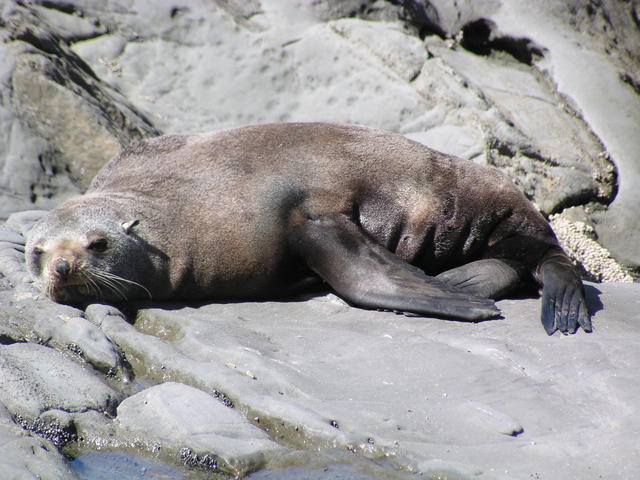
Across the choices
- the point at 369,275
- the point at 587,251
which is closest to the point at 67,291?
the point at 369,275

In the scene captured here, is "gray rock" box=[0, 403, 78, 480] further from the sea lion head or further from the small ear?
the small ear

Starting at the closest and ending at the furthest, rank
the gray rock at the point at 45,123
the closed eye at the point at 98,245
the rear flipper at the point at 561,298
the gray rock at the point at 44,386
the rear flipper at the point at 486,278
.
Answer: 1. the gray rock at the point at 44,386
2. the rear flipper at the point at 561,298
3. the closed eye at the point at 98,245
4. the rear flipper at the point at 486,278
5. the gray rock at the point at 45,123

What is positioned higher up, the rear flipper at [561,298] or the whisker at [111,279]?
the rear flipper at [561,298]

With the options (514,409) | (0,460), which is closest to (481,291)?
(514,409)

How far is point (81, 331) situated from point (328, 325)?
1.37 meters

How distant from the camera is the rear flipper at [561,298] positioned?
4.79 meters

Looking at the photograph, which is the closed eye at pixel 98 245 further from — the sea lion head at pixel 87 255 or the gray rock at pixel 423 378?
the gray rock at pixel 423 378

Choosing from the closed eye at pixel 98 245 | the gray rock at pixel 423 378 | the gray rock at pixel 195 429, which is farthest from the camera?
the closed eye at pixel 98 245

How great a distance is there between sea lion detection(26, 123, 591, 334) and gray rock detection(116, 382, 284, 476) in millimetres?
1520

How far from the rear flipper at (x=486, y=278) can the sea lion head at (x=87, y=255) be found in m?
1.98

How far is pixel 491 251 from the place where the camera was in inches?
246

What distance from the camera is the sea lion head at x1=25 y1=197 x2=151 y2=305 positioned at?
16.2 feet

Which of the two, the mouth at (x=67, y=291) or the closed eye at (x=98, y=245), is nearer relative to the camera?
the mouth at (x=67, y=291)

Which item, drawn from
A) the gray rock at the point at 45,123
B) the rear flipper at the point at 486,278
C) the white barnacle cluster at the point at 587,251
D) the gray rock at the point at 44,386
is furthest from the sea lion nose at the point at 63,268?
the white barnacle cluster at the point at 587,251
